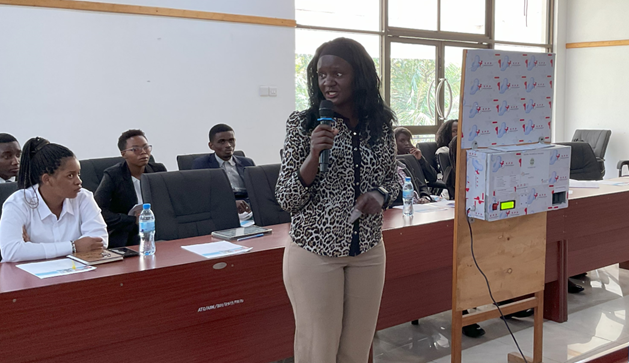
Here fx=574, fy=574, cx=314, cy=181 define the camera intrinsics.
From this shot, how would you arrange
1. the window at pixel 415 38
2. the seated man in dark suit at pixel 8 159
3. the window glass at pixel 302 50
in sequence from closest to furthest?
the seated man in dark suit at pixel 8 159 → the window glass at pixel 302 50 → the window at pixel 415 38

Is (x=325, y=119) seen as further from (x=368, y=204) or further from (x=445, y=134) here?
(x=445, y=134)

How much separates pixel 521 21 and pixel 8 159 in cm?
807

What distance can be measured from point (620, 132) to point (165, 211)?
8227 millimetres

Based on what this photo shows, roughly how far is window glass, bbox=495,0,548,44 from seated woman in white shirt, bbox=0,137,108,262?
25.6 ft

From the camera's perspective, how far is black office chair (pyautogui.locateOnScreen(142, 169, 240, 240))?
2.84 meters

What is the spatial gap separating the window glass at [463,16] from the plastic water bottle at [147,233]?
654cm

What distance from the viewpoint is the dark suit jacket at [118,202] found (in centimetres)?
318

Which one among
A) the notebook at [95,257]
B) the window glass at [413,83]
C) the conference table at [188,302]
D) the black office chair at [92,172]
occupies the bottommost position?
the conference table at [188,302]

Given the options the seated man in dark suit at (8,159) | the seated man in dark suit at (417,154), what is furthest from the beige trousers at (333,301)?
the seated man in dark suit at (417,154)

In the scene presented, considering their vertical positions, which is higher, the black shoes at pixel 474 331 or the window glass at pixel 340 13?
the window glass at pixel 340 13

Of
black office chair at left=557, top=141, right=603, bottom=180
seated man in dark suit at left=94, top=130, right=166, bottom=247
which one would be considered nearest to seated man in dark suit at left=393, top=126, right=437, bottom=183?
black office chair at left=557, top=141, right=603, bottom=180

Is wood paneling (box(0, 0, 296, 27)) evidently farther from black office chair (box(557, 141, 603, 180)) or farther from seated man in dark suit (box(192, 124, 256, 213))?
black office chair (box(557, 141, 603, 180))

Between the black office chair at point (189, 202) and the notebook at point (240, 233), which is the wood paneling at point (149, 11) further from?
the notebook at point (240, 233)

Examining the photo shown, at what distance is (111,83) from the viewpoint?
542cm
